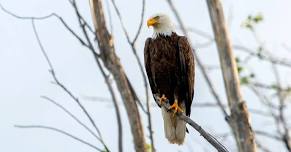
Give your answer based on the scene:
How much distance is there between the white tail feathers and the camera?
820 centimetres

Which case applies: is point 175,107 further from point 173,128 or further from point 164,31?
point 164,31

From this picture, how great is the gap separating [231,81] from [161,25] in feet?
6.24

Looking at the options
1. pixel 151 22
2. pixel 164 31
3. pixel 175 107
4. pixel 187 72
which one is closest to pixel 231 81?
pixel 175 107

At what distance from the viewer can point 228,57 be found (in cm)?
753

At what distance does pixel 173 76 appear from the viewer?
841 cm

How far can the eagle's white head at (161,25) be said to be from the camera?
8992 millimetres

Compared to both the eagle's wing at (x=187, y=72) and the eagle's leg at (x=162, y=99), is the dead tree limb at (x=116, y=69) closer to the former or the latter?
the eagle's leg at (x=162, y=99)

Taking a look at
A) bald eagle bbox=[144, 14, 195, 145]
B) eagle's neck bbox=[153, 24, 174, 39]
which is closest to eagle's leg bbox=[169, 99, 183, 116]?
bald eagle bbox=[144, 14, 195, 145]

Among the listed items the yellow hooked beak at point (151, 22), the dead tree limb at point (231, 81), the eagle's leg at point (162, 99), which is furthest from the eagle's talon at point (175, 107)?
the yellow hooked beak at point (151, 22)

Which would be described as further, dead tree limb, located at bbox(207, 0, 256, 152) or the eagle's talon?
the eagle's talon

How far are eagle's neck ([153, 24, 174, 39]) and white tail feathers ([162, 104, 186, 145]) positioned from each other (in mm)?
969

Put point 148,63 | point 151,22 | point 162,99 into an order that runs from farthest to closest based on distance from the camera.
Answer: point 151,22
point 148,63
point 162,99

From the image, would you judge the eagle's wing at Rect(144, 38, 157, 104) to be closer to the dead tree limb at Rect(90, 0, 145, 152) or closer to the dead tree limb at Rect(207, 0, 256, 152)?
the dead tree limb at Rect(207, 0, 256, 152)

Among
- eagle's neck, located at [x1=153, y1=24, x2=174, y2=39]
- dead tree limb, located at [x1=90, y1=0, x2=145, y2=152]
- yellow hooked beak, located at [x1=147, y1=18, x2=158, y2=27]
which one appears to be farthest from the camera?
yellow hooked beak, located at [x1=147, y1=18, x2=158, y2=27]
